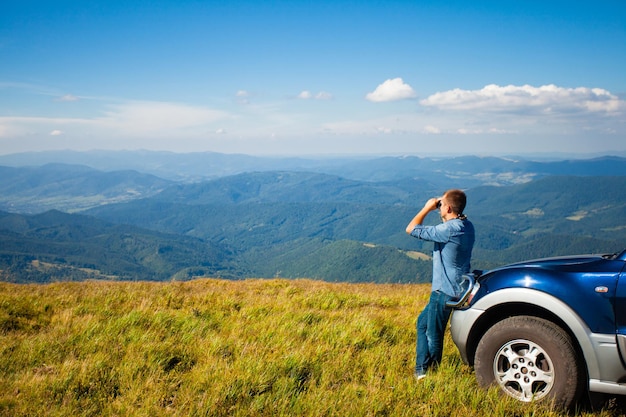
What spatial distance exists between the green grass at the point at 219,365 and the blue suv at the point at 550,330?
303 mm

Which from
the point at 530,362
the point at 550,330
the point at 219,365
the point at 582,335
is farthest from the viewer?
the point at 219,365

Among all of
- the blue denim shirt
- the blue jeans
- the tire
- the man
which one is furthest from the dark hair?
the tire

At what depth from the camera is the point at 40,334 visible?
18.4ft

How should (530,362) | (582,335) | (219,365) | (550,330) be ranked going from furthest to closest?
(219,365), (530,362), (550,330), (582,335)

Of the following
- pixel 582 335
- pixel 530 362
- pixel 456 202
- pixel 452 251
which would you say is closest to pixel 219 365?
pixel 452 251

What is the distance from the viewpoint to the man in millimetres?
4789

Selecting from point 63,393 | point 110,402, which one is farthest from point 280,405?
point 63,393

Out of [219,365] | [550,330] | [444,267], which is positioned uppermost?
[444,267]

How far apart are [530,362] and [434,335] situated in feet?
3.82

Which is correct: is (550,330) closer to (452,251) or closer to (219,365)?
(452,251)

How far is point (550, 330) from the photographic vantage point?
12.6 ft

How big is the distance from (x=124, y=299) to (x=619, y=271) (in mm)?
8578

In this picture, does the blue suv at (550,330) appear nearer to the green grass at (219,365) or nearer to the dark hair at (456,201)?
the green grass at (219,365)

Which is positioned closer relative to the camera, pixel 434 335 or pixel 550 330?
pixel 550 330
